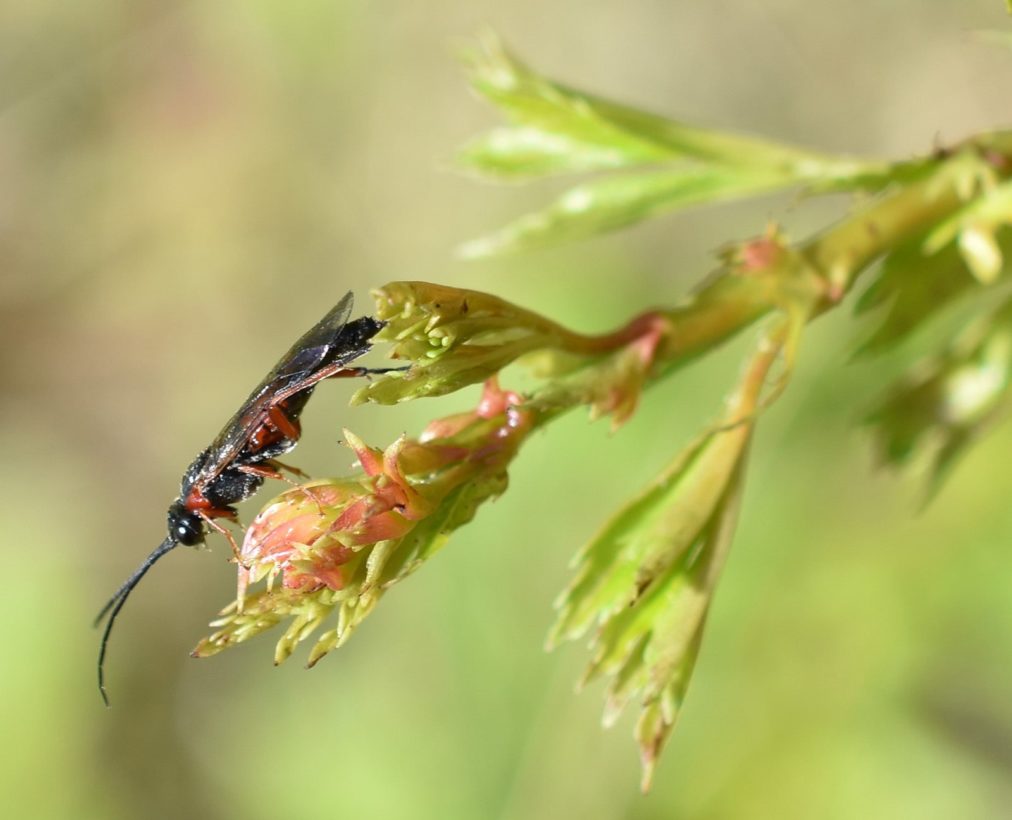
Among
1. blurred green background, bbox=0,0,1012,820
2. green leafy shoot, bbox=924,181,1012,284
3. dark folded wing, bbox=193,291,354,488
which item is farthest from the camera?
blurred green background, bbox=0,0,1012,820

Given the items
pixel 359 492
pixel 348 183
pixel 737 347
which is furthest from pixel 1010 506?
pixel 348 183


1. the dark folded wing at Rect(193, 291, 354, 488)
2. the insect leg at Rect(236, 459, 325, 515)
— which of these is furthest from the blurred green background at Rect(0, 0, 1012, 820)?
the insect leg at Rect(236, 459, 325, 515)

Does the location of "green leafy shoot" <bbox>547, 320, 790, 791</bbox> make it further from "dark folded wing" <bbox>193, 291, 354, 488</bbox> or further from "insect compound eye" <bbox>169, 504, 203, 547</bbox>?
"insect compound eye" <bbox>169, 504, 203, 547</bbox>

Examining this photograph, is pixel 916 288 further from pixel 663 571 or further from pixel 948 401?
pixel 663 571

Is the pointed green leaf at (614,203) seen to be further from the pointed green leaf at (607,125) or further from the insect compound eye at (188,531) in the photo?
the insect compound eye at (188,531)

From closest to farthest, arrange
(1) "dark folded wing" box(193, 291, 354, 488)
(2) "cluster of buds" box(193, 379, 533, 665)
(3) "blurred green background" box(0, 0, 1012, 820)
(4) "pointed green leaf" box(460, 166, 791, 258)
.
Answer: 1. (2) "cluster of buds" box(193, 379, 533, 665)
2. (1) "dark folded wing" box(193, 291, 354, 488)
3. (4) "pointed green leaf" box(460, 166, 791, 258)
4. (3) "blurred green background" box(0, 0, 1012, 820)

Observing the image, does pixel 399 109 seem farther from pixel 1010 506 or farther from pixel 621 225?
pixel 621 225
